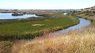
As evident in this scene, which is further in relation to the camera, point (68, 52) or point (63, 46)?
point (63, 46)

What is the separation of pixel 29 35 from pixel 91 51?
2680 centimetres

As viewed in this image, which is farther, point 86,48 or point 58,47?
point 58,47

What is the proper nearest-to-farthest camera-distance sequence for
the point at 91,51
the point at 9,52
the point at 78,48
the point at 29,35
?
the point at 91,51
the point at 78,48
the point at 9,52
the point at 29,35

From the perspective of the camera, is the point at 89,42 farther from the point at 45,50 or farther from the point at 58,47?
the point at 45,50

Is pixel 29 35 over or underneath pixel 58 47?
underneath

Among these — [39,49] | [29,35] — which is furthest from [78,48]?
[29,35]

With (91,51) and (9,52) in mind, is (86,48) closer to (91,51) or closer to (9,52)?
(91,51)

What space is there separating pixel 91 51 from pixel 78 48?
630mm

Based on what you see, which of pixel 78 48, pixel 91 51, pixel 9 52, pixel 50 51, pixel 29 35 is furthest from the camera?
pixel 29 35

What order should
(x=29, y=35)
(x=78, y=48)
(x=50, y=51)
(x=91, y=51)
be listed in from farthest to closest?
(x=29, y=35) < (x=50, y=51) < (x=78, y=48) < (x=91, y=51)

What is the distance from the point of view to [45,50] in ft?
28.8

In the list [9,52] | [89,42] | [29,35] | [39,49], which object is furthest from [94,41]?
[29,35]

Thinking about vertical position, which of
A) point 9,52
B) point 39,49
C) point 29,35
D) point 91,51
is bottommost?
point 29,35

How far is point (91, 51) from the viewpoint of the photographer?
7.00 meters
